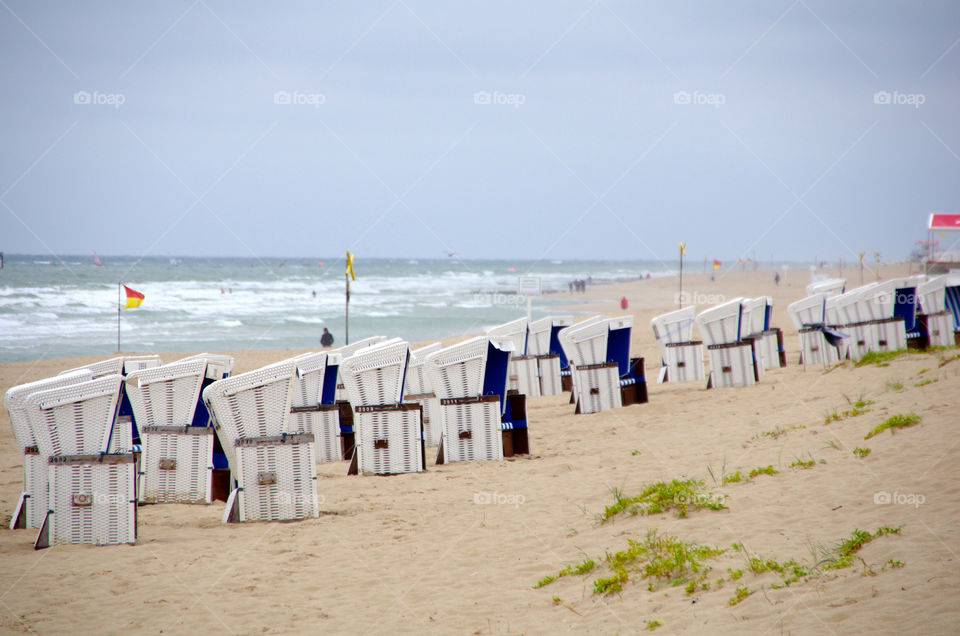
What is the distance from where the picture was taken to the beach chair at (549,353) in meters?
14.1

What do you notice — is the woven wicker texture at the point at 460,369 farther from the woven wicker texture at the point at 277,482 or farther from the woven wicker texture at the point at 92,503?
the woven wicker texture at the point at 92,503

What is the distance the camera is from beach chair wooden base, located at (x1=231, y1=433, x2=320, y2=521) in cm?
642

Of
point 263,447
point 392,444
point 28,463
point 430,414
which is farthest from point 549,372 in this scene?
point 28,463

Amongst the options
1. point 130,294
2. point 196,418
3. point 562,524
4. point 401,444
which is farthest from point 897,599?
point 130,294

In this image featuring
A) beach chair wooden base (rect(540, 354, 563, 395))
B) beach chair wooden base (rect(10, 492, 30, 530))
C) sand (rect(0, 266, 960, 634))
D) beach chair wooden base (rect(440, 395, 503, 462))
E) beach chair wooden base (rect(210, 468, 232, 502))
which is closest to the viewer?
sand (rect(0, 266, 960, 634))

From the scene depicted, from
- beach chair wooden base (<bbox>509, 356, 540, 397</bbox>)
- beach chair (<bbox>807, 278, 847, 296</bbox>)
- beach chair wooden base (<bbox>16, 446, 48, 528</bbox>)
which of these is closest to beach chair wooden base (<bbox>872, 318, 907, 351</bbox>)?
beach chair (<bbox>807, 278, 847, 296</bbox>)

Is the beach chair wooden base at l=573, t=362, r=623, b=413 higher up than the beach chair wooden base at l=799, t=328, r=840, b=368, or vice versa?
the beach chair wooden base at l=799, t=328, r=840, b=368

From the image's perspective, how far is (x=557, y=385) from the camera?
1425 cm

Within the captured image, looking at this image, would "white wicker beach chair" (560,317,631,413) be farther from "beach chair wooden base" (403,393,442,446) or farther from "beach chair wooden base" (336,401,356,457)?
"beach chair wooden base" (336,401,356,457)

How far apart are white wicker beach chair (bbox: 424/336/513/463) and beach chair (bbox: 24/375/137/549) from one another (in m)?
3.49

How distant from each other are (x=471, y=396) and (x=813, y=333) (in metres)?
7.26

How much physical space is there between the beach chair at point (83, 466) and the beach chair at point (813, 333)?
10.7 m

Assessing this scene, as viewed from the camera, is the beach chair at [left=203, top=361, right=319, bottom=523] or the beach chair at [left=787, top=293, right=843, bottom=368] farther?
the beach chair at [left=787, top=293, right=843, bottom=368]

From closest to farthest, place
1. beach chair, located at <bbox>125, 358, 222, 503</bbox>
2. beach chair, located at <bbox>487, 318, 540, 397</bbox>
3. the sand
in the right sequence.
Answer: the sand
beach chair, located at <bbox>125, 358, 222, 503</bbox>
beach chair, located at <bbox>487, 318, 540, 397</bbox>
